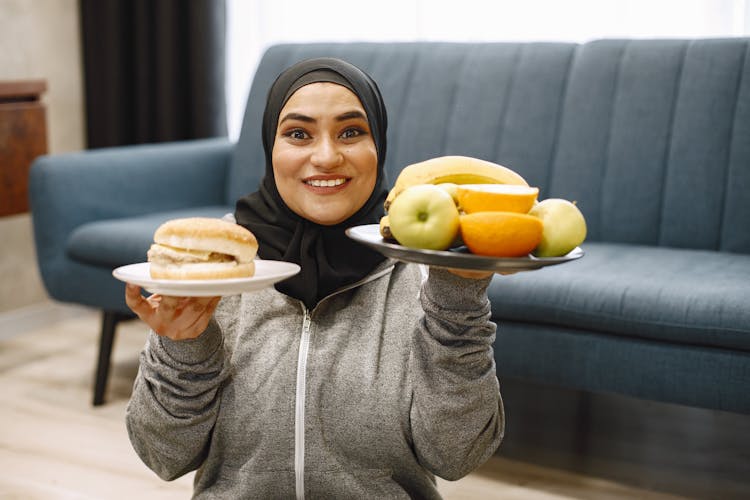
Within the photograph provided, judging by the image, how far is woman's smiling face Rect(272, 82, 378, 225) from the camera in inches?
50.4

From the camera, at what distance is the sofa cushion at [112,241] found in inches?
103

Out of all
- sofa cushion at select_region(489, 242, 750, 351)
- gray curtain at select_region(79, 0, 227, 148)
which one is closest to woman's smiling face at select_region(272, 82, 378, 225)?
sofa cushion at select_region(489, 242, 750, 351)

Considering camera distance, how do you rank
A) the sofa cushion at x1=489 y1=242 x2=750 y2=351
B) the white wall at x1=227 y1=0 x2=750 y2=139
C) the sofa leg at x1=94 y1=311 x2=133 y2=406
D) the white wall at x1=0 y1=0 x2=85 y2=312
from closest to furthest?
the sofa cushion at x1=489 y1=242 x2=750 y2=351 → the sofa leg at x1=94 y1=311 x2=133 y2=406 → the white wall at x1=227 y1=0 x2=750 y2=139 → the white wall at x1=0 y1=0 x2=85 y2=312

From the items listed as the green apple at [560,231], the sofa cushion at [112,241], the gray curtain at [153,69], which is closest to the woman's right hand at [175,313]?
the green apple at [560,231]

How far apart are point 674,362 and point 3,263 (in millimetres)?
2663

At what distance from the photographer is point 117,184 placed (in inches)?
115

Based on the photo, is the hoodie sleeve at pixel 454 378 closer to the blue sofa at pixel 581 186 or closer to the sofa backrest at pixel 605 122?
the blue sofa at pixel 581 186

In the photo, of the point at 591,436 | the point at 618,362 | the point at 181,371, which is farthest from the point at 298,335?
the point at 591,436

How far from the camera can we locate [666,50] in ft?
8.29

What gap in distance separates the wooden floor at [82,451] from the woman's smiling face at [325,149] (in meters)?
1.09

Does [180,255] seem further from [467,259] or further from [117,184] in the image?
[117,184]

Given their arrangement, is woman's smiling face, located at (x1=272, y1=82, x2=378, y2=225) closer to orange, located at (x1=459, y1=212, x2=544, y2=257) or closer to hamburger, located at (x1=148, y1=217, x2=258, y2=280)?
hamburger, located at (x1=148, y1=217, x2=258, y2=280)

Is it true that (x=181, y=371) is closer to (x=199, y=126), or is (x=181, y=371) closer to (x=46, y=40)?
(x=199, y=126)

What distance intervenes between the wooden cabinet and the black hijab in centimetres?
188
